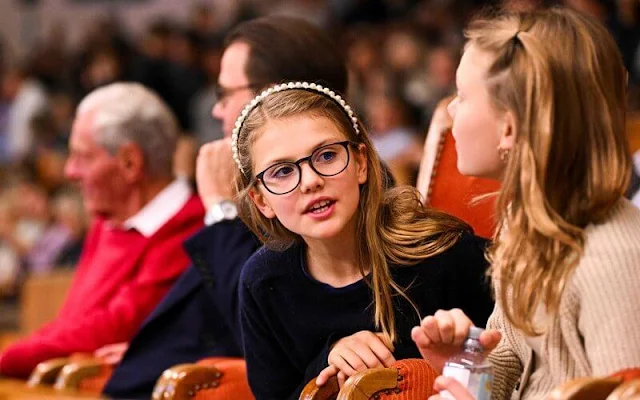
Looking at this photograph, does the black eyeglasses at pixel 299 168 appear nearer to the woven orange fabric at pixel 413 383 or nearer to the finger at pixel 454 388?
the woven orange fabric at pixel 413 383

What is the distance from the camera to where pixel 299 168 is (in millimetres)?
1919

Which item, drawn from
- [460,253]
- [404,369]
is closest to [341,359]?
[404,369]

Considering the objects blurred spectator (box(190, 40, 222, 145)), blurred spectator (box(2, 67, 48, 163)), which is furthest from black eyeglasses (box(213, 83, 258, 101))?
blurred spectator (box(2, 67, 48, 163))

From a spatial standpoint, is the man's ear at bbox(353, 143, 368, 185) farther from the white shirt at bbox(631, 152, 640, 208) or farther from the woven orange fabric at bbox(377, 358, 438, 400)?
the white shirt at bbox(631, 152, 640, 208)

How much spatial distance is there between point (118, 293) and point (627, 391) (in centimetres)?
195

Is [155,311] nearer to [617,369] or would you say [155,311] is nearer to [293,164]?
[293,164]

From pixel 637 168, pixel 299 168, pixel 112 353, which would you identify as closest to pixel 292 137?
pixel 299 168

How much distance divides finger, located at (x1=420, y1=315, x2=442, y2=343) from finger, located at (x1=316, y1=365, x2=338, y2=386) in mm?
311

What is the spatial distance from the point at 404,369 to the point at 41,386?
4.44 feet

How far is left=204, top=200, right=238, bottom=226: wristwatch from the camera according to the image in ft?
8.51

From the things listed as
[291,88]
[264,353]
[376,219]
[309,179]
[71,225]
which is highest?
[291,88]

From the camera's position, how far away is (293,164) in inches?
75.7

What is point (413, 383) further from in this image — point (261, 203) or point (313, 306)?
point (261, 203)

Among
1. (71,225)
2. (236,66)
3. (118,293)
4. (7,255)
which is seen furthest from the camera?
(7,255)
